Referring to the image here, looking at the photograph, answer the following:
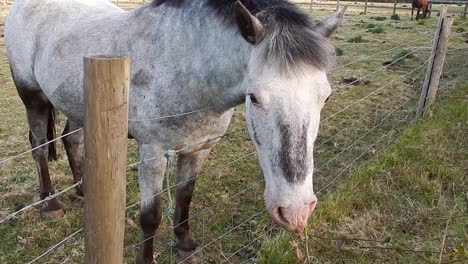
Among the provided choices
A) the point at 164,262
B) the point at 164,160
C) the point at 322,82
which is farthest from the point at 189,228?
the point at 322,82

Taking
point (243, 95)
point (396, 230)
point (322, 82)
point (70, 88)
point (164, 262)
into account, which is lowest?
point (164, 262)

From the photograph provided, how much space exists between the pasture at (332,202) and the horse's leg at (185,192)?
11cm

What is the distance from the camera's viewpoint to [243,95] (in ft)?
7.22

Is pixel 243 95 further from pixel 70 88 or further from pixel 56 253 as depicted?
pixel 56 253

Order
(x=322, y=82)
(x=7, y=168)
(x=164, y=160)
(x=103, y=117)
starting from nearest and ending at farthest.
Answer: (x=103, y=117), (x=322, y=82), (x=164, y=160), (x=7, y=168)

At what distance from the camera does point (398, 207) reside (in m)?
3.39

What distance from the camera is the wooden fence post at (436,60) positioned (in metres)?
4.74

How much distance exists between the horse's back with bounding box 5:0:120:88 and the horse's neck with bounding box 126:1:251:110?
4.03ft

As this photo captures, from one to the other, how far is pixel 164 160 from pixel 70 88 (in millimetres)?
1004

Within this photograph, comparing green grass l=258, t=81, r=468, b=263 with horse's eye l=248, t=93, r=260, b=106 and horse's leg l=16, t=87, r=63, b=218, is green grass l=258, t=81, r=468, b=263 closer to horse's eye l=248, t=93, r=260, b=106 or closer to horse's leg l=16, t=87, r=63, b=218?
horse's eye l=248, t=93, r=260, b=106

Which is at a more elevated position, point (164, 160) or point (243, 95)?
point (243, 95)

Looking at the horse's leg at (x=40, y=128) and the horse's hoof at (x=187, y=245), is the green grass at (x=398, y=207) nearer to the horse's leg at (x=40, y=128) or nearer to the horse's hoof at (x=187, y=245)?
the horse's hoof at (x=187, y=245)

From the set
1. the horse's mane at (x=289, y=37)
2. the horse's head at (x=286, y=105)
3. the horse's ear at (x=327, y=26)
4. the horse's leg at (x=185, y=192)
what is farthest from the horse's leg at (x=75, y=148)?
the horse's ear at (x=327, y=26)

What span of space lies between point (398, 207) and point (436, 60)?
7.81 ft
